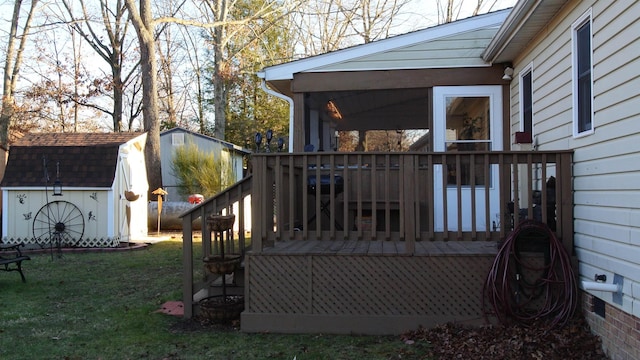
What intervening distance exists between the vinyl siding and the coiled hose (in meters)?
0.21

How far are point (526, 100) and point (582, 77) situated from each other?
175 centimetres

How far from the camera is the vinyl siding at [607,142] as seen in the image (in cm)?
346

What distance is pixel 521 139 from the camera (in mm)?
5629

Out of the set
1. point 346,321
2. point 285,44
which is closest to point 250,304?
point 346,321

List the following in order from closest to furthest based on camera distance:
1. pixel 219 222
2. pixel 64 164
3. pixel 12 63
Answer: pixel 219 222
pixel 64 164
pixel 12 63

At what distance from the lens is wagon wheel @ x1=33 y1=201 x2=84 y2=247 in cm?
1062

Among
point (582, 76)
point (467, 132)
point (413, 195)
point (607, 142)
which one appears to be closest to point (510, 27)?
point (582, 76)

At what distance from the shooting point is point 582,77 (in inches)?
173

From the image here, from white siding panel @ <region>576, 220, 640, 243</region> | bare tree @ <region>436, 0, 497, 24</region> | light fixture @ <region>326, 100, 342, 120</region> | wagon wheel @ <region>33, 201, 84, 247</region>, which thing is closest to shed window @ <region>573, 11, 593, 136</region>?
white siding panel @ <region>576, 220, 640, 243</region>

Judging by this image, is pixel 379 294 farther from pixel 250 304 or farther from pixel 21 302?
pixel 21 302

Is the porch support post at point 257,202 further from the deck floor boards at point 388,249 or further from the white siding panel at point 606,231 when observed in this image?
the white siding panel at point 606,231

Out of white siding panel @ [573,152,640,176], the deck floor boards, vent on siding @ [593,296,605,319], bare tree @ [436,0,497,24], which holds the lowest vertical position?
vent on siding @ [593,296,605,319]

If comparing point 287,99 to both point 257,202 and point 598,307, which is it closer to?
point 257,202

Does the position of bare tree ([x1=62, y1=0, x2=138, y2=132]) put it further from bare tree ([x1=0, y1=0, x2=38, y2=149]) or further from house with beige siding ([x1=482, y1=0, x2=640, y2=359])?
house with beige siding ([x1=482, y1=0, x2=640, y2=359])
